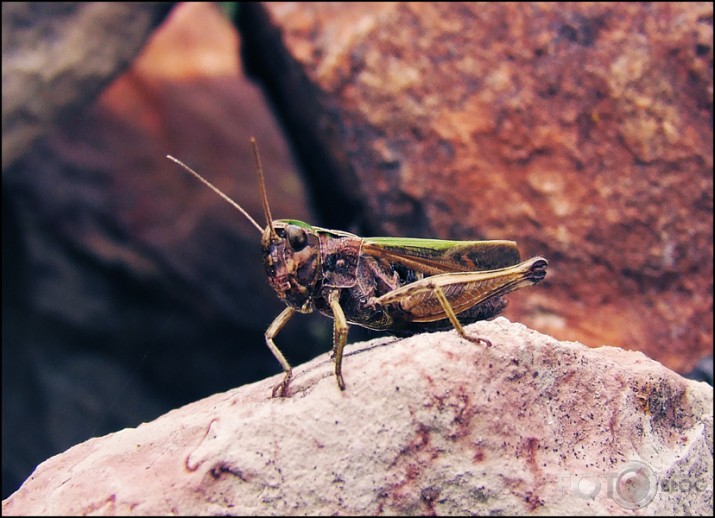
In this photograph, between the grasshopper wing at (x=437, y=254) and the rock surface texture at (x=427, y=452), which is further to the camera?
the grasshopper wing at (x=437, y=254)

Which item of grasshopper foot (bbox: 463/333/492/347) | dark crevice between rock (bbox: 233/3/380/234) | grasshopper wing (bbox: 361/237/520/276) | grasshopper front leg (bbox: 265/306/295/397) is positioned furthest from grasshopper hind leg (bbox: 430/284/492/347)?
dark crevice between rock (bbox: 233/3/380/234)

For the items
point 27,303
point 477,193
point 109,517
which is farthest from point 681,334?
point 27,303

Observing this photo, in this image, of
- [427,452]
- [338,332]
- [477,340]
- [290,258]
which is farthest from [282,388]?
[477,340]

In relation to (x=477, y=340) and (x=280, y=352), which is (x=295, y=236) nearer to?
(x=280, y=352)

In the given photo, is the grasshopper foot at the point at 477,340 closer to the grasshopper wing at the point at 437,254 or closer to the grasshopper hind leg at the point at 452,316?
the grasshopper hind leg at the point at 452,316

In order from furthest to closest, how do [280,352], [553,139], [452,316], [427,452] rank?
[553,139] → [280,352] → [452,316] → [427,452]

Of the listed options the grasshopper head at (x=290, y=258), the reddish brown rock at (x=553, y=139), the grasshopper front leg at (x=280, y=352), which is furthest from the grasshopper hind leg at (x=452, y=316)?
the reddish brown rock at (x=553, y=139)
